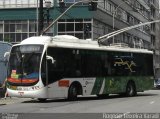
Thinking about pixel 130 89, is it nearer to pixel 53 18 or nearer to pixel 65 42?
pixel 65 42

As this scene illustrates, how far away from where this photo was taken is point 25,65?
2591 cm

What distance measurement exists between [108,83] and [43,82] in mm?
6529

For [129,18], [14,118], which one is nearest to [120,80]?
[14,118]

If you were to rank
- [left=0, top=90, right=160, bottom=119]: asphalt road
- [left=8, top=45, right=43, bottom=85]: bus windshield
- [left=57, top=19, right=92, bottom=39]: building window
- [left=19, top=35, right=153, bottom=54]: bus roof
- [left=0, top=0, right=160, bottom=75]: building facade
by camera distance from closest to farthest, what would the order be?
[left=0, top=90, right=160, bottom=119]: asphalt road → [left=8, top=45, right=43, bottom=85]: bus windshield → [left=19, top=35, right=153, bottom=54]: bus roof → [left=0, top=0, right=160, bottom=75]: building facade → [left=57, top=19, right=92, bottom=39]: building window

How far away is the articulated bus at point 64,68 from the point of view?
2567 cm

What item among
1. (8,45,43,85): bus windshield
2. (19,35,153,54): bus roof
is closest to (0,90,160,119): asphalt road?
(8,45,43,85): bus windshield

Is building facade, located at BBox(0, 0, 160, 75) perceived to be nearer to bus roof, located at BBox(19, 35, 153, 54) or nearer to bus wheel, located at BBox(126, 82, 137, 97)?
bus wheel, located at BBox(126, 82, 137, 97)

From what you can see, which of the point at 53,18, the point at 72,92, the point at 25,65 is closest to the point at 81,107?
the point at 25,65

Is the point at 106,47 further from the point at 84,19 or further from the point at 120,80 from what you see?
the point at 84,19

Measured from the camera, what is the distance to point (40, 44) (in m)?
26.0

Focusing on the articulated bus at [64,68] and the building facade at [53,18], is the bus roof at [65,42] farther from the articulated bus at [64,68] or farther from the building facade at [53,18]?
the building facade at [53,18]

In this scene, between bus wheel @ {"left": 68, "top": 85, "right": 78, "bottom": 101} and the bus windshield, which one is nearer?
the bus windshield

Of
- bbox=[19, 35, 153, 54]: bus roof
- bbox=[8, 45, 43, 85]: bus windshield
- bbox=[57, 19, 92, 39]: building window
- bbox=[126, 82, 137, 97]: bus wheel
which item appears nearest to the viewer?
bbox=[8, 45, 43, 85]: bus windshield

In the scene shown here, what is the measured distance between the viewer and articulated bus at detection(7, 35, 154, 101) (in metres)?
25.7
